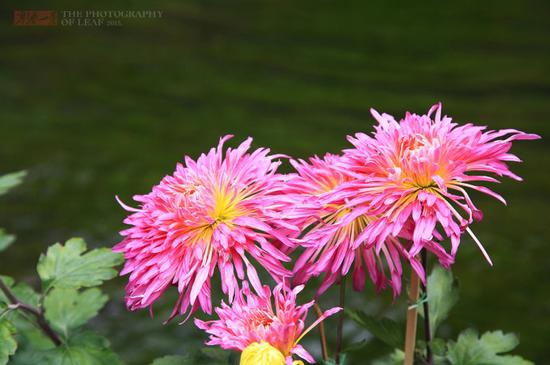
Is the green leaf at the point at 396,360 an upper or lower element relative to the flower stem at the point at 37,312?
upper

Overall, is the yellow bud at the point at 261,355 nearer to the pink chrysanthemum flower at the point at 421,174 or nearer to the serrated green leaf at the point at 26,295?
the pink chrysanthemum flower at the point at 421,174

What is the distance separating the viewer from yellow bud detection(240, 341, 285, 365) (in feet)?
1.14

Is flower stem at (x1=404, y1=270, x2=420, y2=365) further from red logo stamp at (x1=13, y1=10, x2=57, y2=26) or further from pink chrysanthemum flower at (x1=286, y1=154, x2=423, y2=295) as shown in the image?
red logo stamp at (x1=13, y1=10, x2=57, y2=26)

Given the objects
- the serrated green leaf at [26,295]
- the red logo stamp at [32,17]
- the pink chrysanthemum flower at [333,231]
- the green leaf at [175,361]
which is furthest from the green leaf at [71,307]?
the red logo stamp at [32,17]

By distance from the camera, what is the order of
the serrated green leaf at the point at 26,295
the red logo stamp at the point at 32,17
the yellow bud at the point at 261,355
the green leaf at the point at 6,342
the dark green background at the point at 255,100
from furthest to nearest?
the red logo stamp at the point at 32,17 < the dark green background at the point at 255,100 < the serrated green leaf at the point at 26,295 < the green leaf at the point at 6,342 < the yellow bud at the point at 261,355

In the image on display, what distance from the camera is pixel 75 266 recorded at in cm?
57

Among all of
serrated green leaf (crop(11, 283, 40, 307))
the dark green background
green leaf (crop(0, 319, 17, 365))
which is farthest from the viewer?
the dark green background

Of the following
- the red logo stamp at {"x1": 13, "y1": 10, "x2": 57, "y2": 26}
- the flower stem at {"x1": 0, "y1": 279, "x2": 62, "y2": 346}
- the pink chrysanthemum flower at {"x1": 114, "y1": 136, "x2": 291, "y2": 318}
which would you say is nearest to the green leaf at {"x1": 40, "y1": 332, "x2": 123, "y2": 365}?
the flower stem at {"x1": 0, "y1": 279, "x2": 62, "y2": 346}

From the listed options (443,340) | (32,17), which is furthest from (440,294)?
(32,17)

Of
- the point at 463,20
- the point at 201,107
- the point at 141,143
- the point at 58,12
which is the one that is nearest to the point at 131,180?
the point at 141,143

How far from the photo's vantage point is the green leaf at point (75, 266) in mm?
539

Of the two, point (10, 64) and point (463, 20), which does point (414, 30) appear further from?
point (10, 64)

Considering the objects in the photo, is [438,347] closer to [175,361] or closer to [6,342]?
[175,361]

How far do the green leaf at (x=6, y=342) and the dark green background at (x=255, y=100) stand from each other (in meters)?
0.45
